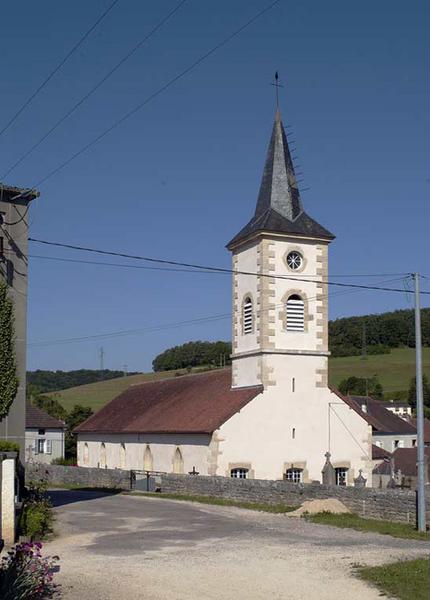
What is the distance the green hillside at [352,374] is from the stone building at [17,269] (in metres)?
70.0

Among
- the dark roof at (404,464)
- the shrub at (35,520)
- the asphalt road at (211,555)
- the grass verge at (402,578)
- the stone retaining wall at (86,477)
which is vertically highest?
the shrub at (35,520)

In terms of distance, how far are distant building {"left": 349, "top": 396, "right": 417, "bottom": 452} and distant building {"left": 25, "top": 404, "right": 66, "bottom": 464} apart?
29603 millimetres

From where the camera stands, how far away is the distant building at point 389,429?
260ft

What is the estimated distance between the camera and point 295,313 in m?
37.2

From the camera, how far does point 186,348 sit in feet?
357

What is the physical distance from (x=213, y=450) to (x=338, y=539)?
1689 cm

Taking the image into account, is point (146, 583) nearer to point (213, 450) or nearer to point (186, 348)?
point (213, 450)

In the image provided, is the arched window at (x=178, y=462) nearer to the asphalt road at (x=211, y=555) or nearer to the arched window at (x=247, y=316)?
the arched window at (x=247, y=316)

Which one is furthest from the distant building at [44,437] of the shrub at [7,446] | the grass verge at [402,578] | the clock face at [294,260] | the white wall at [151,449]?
the grass verge at [402,578]

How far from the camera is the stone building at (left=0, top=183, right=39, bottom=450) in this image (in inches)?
867

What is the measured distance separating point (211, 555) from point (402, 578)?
3.98 metres

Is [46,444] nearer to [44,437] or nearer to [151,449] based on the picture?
[44,437]

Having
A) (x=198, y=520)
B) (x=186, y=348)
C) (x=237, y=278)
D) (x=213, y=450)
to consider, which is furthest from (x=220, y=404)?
(x=186, y=348)

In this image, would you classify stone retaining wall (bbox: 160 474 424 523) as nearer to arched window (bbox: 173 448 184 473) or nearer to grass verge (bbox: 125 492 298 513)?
grass verge (bbox: 125 492 298 513)
